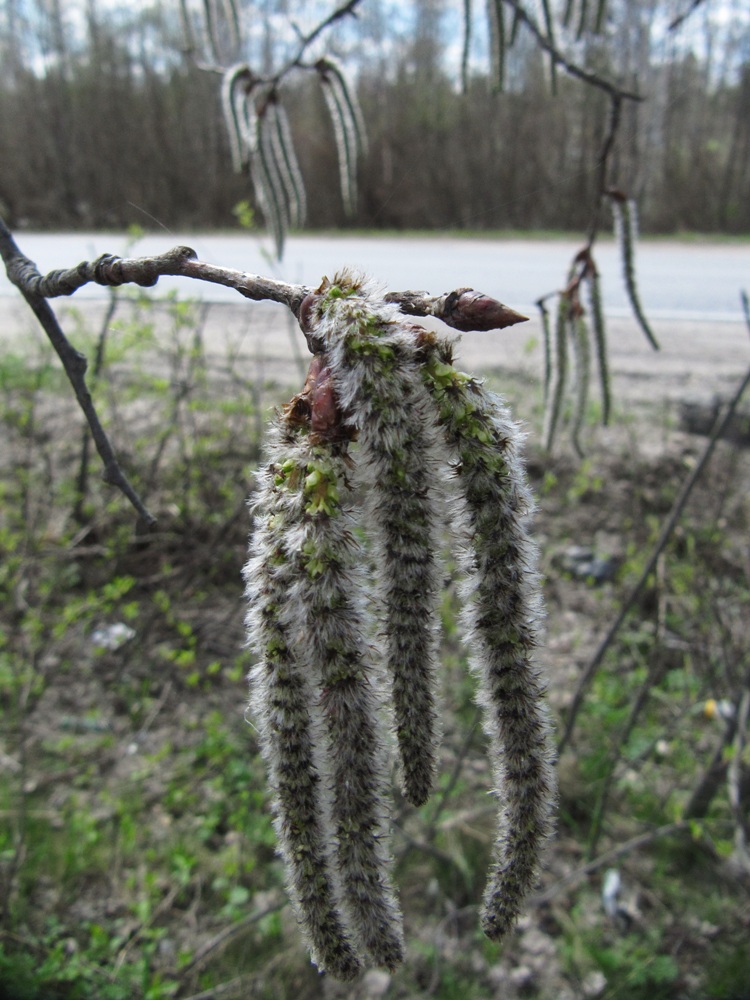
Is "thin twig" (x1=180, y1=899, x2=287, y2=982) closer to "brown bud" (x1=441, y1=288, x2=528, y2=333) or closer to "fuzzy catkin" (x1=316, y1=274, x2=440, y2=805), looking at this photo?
"fuzzy catkin" (x1=316, y1=274, x2=440, y2=805)

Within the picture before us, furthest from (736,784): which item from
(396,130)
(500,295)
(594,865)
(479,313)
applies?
(396,130)

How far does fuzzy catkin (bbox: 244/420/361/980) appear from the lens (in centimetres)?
79

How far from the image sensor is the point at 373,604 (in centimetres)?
82

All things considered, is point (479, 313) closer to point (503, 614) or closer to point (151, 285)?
point (503, 614)

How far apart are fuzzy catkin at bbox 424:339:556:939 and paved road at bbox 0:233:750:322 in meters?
5.72

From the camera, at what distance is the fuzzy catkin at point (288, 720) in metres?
0.79

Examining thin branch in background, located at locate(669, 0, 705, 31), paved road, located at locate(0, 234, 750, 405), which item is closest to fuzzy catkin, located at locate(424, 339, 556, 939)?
thin branch in background, located at locate(669, 0, 705, 31)

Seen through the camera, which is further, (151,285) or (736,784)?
(736,784)

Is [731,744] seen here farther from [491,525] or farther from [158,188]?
[158,188]


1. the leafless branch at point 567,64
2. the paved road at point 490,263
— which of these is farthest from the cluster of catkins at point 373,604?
the paved road at point 490,263

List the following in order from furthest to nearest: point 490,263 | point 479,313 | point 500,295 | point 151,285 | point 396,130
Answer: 1. point 396,130
2. point 490,263
3. point 500,295
4. point 151,285
5. point 479,313

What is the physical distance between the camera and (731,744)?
2.83 metres

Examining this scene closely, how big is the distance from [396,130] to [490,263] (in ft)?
15.0

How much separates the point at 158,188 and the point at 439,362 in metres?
9.38
